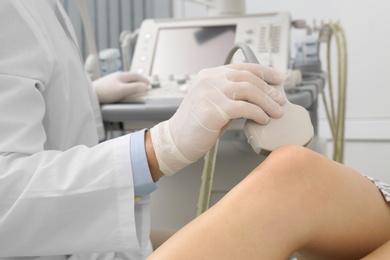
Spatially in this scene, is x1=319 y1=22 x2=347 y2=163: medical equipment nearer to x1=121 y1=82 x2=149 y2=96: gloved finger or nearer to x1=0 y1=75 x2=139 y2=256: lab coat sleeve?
x1=121 y1=82 x2=149 y2=96: gloved finger

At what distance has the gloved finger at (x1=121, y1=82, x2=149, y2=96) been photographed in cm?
131

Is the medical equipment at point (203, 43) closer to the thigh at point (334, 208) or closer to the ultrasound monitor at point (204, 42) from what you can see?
the ultrasound monitor at point (204, 42)

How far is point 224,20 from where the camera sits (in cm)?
166

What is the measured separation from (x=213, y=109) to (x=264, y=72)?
11 centimetres

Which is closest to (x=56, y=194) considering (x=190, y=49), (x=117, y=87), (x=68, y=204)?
(x=68, y=204)

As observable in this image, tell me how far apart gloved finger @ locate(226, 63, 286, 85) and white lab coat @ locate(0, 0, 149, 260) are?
0.71 feet

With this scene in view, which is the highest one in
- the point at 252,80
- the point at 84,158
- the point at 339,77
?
the point at 252,80

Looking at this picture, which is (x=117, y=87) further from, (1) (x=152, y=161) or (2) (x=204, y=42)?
(1) (x=152, y=161)

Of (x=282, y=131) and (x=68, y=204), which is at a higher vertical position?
(x=282, y=131)

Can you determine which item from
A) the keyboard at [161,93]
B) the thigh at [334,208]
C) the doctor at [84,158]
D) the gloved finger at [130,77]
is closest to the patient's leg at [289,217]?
the thigh at [334,208]

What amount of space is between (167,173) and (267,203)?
7.7 inches

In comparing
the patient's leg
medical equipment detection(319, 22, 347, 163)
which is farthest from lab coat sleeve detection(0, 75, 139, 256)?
medical equipment detection(319, 22, 347, 163)

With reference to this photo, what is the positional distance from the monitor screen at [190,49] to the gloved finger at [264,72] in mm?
777

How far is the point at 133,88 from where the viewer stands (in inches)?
52.1
